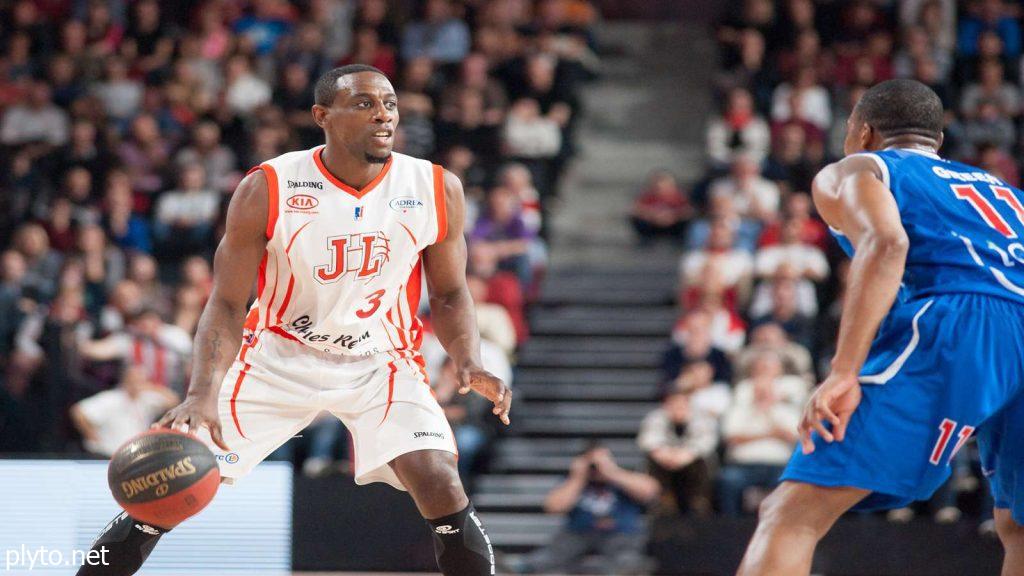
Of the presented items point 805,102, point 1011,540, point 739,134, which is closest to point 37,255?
point 739,134

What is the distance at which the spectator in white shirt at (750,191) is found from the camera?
1095 centimetres

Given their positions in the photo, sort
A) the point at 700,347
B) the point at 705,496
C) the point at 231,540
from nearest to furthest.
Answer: the point at 231,540 < the point at 705,496 < the point at 700,347

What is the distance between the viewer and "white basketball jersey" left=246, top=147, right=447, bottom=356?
4848 mm

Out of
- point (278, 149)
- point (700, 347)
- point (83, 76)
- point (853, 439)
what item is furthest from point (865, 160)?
point (83, 76)

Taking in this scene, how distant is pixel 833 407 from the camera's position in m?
3.83

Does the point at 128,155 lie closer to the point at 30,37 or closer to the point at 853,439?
the point at 30,37

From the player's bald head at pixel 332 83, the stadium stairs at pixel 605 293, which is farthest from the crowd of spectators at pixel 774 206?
the player's bald head at pixel 332 83

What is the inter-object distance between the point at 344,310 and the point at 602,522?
4.05m

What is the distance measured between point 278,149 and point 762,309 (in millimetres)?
4403

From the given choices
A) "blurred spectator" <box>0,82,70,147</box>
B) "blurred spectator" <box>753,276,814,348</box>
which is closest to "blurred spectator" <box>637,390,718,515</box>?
"blurred spectator" <box>753,276,814,348</box>

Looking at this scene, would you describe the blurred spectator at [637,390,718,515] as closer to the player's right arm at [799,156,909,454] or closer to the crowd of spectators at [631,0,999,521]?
the crowd of spectators at [631,0,999,521]

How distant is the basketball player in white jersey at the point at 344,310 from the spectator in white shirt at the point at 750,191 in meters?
6.26

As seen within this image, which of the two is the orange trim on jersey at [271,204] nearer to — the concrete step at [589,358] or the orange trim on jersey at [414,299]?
the orange trim on jersey at [414,299]

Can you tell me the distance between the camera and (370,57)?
12914 mm
